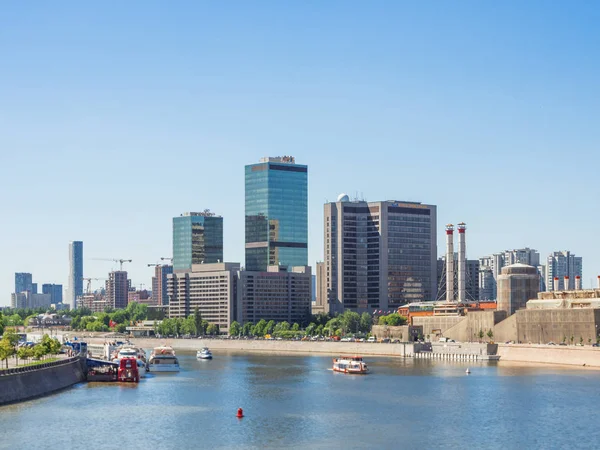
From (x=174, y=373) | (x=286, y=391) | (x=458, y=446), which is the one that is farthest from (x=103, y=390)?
(x=458, y=446)

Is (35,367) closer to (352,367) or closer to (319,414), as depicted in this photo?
(319,414)

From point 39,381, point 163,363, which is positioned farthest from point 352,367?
point 39,381

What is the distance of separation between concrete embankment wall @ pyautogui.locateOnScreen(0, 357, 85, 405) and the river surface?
185 cm

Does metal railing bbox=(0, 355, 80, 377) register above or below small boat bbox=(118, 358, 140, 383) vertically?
above

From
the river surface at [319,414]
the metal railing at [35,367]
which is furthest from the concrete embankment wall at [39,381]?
the river surface at [319,414]

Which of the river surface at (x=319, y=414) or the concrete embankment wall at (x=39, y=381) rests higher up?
the concrete embankment wall at (x=39, y=381)

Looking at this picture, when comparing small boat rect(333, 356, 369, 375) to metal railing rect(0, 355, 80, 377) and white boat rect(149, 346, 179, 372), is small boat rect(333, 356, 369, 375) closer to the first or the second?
white boat rect(149, 346, 179, 372)

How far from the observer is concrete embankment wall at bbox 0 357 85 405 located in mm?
118594

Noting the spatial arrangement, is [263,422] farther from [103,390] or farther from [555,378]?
[555,378]

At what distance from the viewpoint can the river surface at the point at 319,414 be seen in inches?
3900

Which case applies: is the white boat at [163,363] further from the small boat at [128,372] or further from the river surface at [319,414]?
the small boat at [128,372]

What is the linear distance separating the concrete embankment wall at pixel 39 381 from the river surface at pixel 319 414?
1.85 meters

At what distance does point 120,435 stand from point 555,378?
271 ft

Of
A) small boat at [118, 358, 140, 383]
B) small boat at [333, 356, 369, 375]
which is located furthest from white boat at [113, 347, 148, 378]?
small boat at [333, 356, 369, 375]
